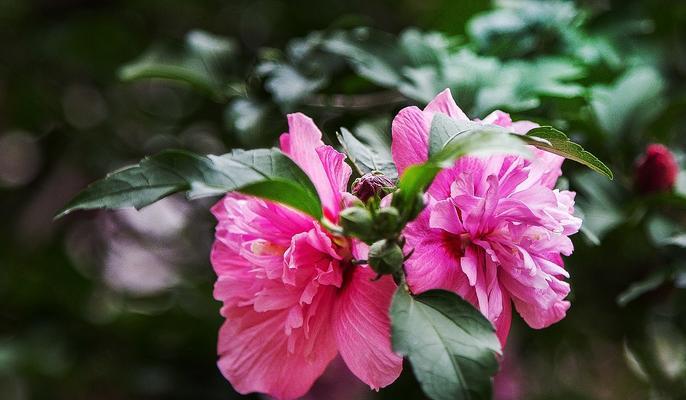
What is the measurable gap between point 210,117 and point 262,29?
0.75 feet

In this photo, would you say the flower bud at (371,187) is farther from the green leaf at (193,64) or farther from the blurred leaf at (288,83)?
the green leaf at (193,64)

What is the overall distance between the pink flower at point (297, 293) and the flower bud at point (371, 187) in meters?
0.01

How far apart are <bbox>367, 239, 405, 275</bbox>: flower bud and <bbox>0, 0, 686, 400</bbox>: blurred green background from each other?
0.65 feet

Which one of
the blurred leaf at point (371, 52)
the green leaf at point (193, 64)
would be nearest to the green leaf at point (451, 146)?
the blurred leaf at point (371, 52)

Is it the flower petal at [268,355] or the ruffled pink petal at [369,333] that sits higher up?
the ruffled pink petal at [369,333]

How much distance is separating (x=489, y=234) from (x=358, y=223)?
0.10 m

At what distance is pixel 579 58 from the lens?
0.80 meters

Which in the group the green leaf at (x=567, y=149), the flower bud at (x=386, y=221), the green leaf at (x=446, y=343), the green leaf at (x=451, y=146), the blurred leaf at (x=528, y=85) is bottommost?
the blurred leaf at (x=528, y=85)

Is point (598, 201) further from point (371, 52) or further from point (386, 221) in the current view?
point (386, 221)

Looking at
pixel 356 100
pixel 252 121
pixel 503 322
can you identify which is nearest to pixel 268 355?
pixel 503 322

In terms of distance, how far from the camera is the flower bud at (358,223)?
43cm

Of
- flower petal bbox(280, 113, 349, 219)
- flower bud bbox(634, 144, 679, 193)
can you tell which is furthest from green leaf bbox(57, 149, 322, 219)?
flower bud bbox(634, 144, 679, 193)

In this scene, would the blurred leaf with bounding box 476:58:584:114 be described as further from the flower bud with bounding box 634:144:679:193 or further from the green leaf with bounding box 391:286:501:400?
the green leaf with bounding box 391:286:501:400

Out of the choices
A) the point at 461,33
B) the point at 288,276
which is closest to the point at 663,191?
the point at 461,33
